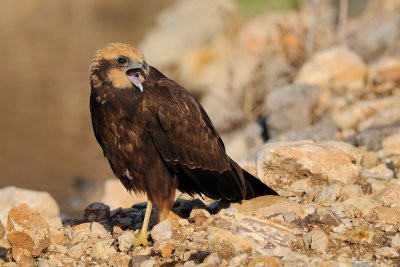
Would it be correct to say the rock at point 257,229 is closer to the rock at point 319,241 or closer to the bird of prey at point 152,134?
the rock at point 319,241

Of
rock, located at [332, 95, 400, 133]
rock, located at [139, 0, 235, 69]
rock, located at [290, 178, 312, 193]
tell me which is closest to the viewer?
rock, located at [290, 178, 312, 193]

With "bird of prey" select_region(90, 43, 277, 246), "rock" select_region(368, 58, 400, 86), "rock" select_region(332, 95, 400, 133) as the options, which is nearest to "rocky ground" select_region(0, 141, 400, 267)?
"bird of prey" select_region(90, 43, 277, 246)

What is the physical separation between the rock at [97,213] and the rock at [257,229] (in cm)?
173

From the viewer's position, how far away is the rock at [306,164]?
8.43 meters

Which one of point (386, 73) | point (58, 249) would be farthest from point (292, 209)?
point (386, 73)

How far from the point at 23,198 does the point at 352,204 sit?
14.8 feet

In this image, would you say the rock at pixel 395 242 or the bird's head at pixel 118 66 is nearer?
the rock at pixel 395 242

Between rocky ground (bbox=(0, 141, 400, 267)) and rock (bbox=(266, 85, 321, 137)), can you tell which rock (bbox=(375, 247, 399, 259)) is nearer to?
rocky ground (bbox=(0, 141, 400, 267))

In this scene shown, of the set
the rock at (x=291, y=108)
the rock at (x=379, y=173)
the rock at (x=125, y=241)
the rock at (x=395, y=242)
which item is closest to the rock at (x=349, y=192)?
the rock at (x=379, y=173)

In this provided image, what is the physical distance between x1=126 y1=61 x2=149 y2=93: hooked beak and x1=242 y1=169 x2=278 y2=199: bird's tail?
1289 mm

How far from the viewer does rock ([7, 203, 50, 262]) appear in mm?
7422

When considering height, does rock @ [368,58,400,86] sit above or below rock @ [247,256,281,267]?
above

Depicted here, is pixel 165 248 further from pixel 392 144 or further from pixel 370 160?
pixel 392 144

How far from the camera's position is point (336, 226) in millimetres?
7250
